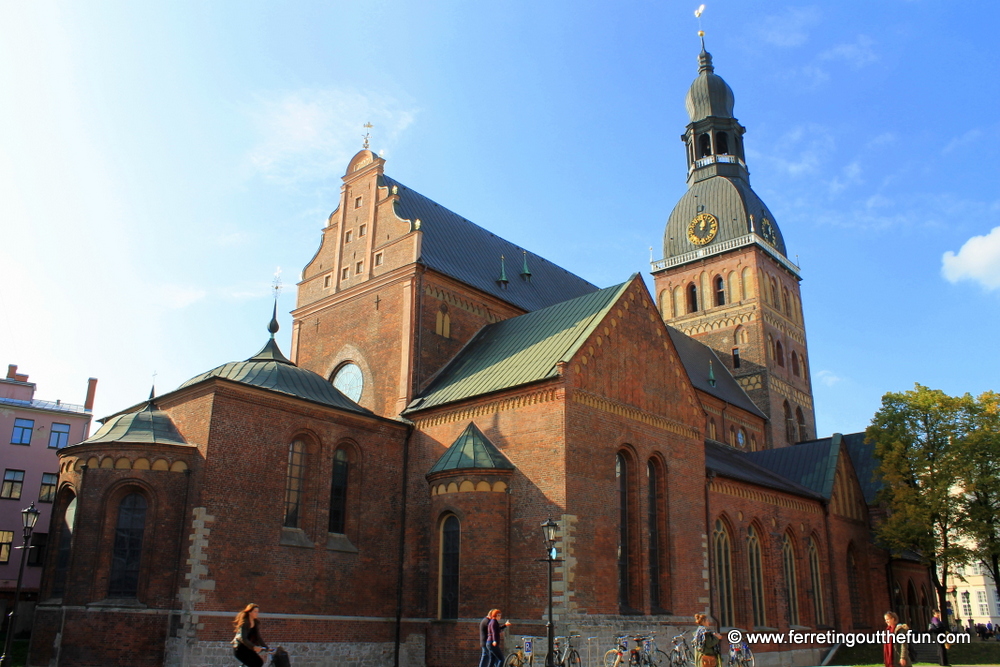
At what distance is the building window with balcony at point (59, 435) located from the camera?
43281 millimetres

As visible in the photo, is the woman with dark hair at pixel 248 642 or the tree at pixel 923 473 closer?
the woman with dark hair at pixel 248 642

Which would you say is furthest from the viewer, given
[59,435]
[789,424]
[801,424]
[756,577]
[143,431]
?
[801,424]

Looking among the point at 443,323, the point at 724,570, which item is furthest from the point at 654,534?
the point at 443,323

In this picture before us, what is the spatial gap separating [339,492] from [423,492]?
8.83ft

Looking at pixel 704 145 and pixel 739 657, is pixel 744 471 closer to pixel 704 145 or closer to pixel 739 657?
pixel 739 657

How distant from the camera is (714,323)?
180 ft

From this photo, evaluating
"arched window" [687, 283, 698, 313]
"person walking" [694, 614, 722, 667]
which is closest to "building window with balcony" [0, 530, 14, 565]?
"person walking" [694, 614, 722, 667]

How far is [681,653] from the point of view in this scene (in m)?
23.4

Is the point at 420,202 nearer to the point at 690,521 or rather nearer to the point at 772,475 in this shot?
the point at 690,521

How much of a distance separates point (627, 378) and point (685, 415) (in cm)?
368

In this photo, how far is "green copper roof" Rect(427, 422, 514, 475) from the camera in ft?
77.9

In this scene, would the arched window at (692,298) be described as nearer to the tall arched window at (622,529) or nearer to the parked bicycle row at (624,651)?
the tall arched window at (622,529)

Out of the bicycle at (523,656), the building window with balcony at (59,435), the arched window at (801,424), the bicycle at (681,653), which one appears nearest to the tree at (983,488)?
the bicycle at (681,653)

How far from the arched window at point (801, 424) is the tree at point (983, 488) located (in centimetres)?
1738
